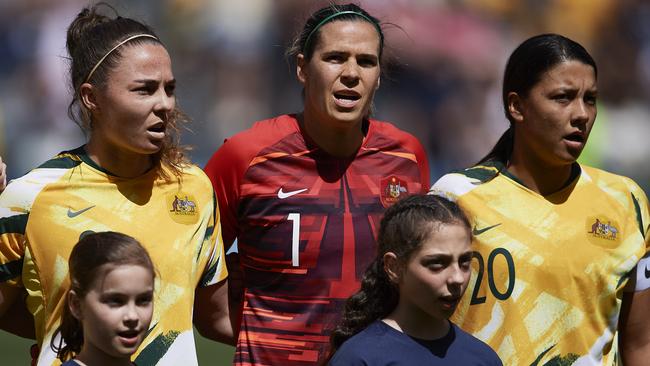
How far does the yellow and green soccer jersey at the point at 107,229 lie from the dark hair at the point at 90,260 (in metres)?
0.23

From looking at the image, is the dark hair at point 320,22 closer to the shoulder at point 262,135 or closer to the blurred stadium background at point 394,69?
the shoulder at point 262,135

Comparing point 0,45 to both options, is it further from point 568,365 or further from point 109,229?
point 568,365

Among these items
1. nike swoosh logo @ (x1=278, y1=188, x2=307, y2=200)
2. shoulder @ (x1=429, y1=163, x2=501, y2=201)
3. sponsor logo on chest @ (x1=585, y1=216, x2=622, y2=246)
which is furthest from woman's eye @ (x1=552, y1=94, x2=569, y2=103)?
nike swoosh logo @ (x1=278, y1=188, x2=307, y2=200)

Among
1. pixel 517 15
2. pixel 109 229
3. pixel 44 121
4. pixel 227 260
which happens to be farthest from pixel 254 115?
pixel 109 229

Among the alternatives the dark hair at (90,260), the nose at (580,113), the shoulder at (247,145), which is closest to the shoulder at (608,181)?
the nose at (580,113)

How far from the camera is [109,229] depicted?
4070mm

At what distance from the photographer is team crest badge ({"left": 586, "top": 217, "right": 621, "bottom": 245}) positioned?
4332 millimetres

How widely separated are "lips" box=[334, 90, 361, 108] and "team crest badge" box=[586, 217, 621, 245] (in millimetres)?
917

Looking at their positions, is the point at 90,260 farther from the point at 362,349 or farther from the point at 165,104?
the point at 362,349

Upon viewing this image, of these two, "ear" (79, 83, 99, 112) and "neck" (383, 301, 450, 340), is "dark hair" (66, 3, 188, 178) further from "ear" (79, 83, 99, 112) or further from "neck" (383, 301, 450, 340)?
"neck" (383, 301, 450, 340)

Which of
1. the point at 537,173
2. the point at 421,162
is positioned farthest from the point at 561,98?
the point at 421,162

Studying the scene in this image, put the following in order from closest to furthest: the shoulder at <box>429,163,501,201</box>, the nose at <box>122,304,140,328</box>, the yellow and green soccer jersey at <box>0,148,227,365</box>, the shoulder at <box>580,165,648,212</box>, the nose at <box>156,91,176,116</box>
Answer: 1. the nose at <box>122,304,140,328</box>
2. the yellow and green soccer jersey at <box>0,148,227,365</box>
3. the nose at <box>156,91,176,116</box>
4. the shoulder at <box>429,163,501,201</box>
5. the shoulder at <box>580,165,648,212</box>

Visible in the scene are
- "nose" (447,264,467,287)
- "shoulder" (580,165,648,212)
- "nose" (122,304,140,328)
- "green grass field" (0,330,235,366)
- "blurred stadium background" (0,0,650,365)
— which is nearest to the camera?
"nose" (122,304,140,328)

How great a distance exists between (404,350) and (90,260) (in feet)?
3.16
